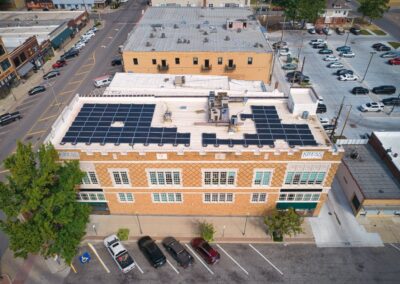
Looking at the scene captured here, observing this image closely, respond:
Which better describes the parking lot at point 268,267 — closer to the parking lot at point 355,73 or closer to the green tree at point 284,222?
the green tree at point 284,222

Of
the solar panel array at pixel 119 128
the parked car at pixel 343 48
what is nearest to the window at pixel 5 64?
the solar panel array at pixel 119 128

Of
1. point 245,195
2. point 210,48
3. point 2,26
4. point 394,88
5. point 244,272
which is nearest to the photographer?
point 244,272

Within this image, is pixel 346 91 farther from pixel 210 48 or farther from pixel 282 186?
pixel 282 186

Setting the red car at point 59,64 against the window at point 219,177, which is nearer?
the window at point 219,177

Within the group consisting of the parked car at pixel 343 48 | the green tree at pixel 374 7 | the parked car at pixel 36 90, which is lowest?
the parked car at pixel 36 90

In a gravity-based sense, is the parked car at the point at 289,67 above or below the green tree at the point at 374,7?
below

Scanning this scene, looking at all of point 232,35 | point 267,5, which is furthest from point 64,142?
point 267,5
